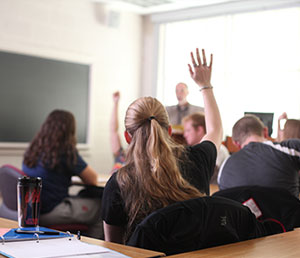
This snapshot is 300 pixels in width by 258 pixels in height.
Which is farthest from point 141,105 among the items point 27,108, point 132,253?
point 27,108

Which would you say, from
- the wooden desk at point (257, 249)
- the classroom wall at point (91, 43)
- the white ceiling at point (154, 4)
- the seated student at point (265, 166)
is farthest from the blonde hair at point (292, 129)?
the classroom wall at point (91, 43)

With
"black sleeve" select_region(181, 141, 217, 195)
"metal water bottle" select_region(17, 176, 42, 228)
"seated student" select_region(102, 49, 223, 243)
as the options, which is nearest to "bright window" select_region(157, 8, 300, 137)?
"black sleeve" select_region(181, 141, 217, 195)

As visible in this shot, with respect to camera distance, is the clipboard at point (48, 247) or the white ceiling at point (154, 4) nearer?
the clipboard at point (48, 247)

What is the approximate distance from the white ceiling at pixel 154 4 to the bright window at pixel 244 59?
26 centimetres

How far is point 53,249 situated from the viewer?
4.03 ft

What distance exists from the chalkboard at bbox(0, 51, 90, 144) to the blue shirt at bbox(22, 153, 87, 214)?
2284 mm

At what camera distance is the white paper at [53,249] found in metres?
1.17

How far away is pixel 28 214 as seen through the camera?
4.75ft

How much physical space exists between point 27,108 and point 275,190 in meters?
4.32

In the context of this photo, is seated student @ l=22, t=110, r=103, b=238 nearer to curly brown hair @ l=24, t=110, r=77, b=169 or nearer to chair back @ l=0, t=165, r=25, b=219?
curly brown hair @ l=24, t=110, r=77, b=169

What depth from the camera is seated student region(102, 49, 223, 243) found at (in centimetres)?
169

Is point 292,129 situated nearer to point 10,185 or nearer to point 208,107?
point 208,107

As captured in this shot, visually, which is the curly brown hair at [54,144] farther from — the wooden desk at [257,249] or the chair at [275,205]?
the wooden desk at [257,249]

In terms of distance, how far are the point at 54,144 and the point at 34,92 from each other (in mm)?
2583
